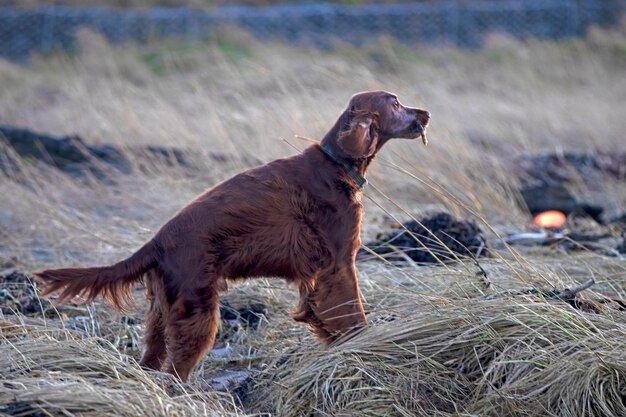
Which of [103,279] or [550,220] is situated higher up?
[103,279]

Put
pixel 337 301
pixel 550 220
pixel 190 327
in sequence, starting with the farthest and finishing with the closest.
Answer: pixel 550 220 < pixel 337 301 < pixel 190 327

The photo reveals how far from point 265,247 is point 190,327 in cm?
48

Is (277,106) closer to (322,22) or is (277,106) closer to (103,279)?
(103,279)

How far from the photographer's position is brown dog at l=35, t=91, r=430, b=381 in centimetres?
374

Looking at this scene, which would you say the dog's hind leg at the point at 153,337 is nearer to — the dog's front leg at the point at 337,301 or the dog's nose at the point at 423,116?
the dog's front leg at the point at 337,301

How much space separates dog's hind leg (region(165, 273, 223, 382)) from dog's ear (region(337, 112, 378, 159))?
920 mm

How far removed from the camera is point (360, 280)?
497 centimetres

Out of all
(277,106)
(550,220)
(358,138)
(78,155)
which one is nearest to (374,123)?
(358,138)

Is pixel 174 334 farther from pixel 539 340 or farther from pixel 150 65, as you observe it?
pixel 150 65

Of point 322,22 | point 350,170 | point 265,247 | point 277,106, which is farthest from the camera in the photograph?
point 322,22

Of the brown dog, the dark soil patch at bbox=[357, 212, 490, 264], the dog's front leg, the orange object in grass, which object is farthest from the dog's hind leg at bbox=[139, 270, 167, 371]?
the orange object in grass

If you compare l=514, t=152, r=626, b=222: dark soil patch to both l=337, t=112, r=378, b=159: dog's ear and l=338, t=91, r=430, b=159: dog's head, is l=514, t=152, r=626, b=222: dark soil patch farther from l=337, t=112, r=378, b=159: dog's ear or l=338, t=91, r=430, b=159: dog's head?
l=337, t=112, r=378, b=159: dog's ear

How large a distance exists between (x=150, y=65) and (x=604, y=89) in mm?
7241

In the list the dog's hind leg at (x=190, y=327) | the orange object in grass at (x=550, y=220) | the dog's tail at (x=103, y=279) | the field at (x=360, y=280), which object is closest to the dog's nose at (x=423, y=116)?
the field at (x=360, y=280)
